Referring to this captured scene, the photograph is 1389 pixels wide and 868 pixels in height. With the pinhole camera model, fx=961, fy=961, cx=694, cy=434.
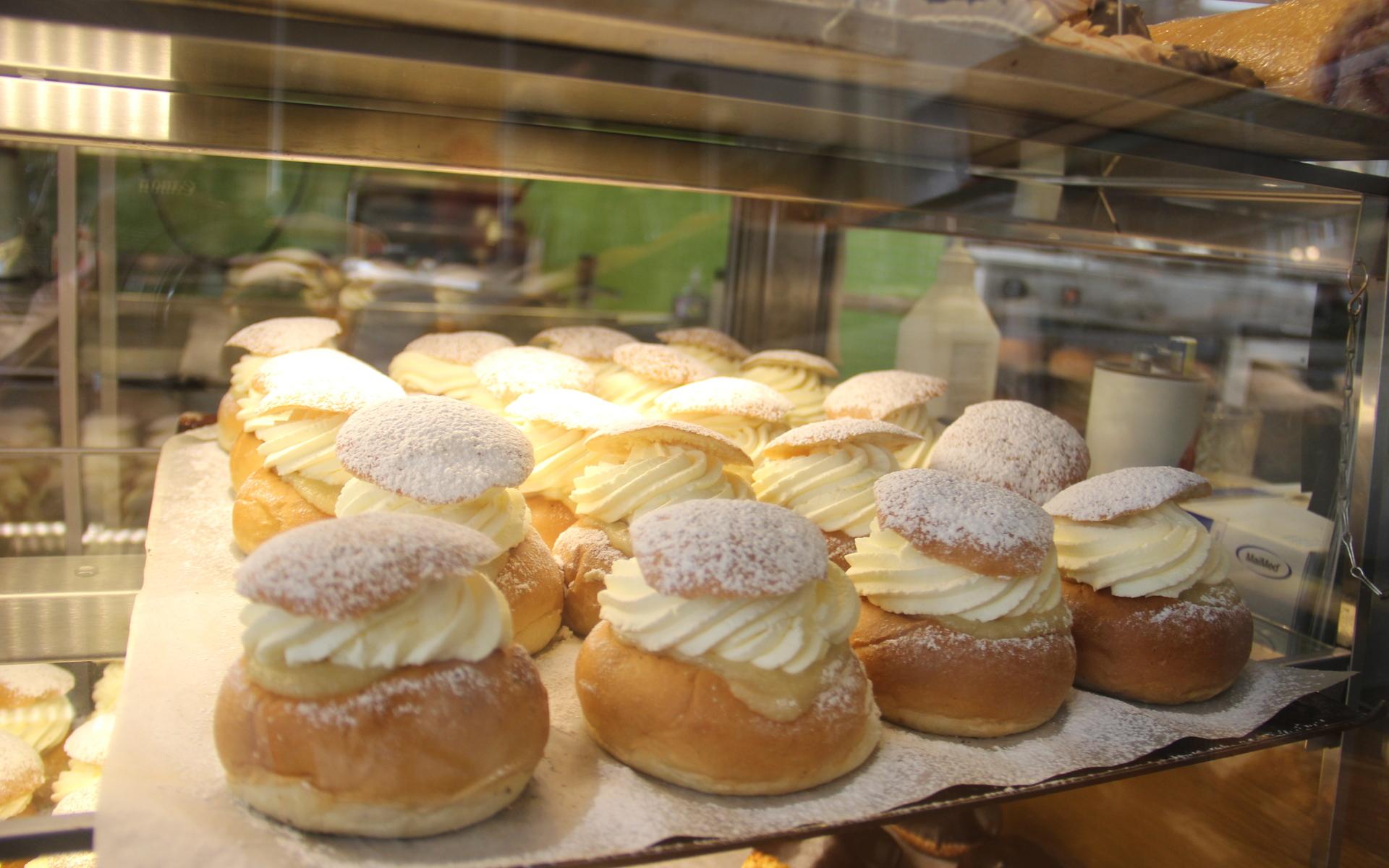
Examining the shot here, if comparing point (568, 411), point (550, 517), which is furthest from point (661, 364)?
point (550, 517)

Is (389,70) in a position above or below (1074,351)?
above

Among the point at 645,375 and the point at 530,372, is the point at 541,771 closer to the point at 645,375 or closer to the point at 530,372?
the point at 530,372

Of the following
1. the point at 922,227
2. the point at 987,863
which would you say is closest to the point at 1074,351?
the point at 922,227

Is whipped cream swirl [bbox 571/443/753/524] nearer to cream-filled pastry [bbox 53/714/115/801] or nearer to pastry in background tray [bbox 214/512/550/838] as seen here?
pastry in background tray [bbox 214/512/550/838]

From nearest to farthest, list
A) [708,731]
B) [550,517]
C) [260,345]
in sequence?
1. [708,731]
2. [550,517]
3. [260,345]

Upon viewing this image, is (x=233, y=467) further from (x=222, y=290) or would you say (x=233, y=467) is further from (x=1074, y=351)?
(x=1074, y=351)

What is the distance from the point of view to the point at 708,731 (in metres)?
1.25

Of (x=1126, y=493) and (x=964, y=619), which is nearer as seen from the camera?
(x=964, y=619)

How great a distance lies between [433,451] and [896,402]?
1.22 metres

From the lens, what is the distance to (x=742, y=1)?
3.88ft

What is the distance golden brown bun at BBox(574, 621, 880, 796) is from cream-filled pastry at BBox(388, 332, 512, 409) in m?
1.21

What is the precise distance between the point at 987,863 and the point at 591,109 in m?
1.57

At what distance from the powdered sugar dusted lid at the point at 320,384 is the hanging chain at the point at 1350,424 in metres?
1.89

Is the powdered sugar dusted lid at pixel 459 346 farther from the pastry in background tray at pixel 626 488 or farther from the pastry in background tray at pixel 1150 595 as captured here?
the pastry in background tray at pixel 1150 595
